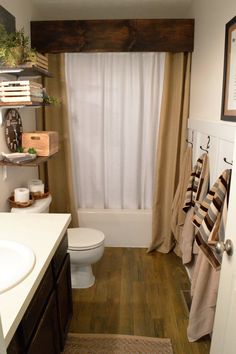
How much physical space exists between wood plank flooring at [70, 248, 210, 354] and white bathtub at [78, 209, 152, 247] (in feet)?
0.61

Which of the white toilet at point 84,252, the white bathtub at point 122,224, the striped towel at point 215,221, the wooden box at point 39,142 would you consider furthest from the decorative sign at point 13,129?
the striped towel at point 215,221

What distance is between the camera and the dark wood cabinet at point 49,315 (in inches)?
39.9

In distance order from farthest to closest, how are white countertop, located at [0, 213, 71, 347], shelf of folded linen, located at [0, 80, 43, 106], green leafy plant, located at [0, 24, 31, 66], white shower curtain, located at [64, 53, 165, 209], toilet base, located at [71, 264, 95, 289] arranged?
1. white shower curtain, located at [64, 53, 165, 209]
2. toilet base, located at [71, 264, 95, 289]
3. shelf of folded linen, located at [0, 80, 43, 106]
4. green leafy plant, located at [0, 24, 31, 66]
5. white countertop, located at [0, 213, 71, 347]

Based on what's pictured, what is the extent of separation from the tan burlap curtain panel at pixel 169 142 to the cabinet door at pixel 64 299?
138 cm

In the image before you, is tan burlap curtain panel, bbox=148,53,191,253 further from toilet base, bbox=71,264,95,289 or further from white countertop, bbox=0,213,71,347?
white countertop, bbox=0,213,71,347

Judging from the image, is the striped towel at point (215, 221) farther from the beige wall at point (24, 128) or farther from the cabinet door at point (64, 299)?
the beige wall at point (24, 128)

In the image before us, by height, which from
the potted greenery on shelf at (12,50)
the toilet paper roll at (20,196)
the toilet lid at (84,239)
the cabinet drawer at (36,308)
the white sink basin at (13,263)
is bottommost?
the toilet lid at (84,239)

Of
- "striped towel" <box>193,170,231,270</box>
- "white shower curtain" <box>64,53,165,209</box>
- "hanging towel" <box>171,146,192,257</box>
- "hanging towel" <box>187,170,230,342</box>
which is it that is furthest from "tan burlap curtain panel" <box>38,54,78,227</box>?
"striped towel" <box>193,170,231,270</box>

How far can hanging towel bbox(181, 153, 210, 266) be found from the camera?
194 cm

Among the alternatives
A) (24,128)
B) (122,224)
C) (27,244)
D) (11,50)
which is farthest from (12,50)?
(122,224)

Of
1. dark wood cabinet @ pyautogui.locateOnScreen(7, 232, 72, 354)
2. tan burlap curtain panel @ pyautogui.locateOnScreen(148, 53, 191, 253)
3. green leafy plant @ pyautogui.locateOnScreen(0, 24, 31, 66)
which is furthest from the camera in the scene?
tan burlap curtain panel @ pyautogui.locateOnScreen(148, 53, 191, 253)

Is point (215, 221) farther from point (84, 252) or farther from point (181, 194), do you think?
point (84, 252)

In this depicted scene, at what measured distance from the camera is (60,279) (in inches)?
59.2

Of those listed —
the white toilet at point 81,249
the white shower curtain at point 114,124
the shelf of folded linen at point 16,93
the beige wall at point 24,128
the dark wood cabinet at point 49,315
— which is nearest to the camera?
the dark wood cabinet at point 49,315
